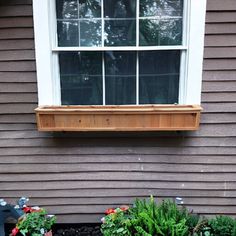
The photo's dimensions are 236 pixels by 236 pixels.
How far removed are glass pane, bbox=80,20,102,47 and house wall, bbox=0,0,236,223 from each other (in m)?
0.37

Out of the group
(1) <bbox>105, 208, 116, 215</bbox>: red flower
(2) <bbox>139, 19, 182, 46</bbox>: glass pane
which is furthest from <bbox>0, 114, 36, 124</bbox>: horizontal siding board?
(2) <bbox>139, 19, 182, 46</bbox>: glass pane

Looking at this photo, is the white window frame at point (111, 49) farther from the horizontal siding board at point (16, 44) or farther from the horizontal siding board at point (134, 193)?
the horizontal siding board at point (134, 193)

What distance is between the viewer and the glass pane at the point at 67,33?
2.28 m

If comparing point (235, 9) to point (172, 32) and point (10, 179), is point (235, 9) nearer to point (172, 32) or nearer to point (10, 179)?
point (172, 32)

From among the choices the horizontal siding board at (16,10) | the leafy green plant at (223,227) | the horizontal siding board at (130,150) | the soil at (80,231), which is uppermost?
the horizontal siding board at (16,10)

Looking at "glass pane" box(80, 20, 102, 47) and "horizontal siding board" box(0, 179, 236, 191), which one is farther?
"horizontal siding board" box(0, 179, 236, 191)

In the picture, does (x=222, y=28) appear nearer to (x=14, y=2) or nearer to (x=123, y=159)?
(x=123, y=159)

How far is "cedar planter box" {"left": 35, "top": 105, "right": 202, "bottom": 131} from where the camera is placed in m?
2.20

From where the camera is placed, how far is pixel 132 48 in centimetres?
226

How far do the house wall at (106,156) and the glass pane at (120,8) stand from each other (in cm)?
59

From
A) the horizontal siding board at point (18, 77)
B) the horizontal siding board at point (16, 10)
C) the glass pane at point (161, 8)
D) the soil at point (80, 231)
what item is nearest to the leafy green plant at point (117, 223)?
the soil at point (80, 231)

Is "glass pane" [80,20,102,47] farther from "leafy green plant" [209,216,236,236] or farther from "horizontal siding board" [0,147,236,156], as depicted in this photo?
"leafy green plant" [209,216,236,236]

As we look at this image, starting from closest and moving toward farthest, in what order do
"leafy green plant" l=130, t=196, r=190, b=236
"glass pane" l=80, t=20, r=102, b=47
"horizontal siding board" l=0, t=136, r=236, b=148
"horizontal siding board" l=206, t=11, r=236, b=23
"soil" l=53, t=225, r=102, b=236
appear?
"leafy green plant" l=130, t=196, r=190, b=236, "horizontal siding board" l=206, t=11, r=236, b=23, "glass pane" l=80, t=20, r=102, b=47, "horizontal siding board" l=0, t=136, r=236, b=148, "soil" l=53, t=225, r=102, b=236

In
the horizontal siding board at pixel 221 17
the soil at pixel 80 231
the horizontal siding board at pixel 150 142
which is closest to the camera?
the horizontal siding board at pixel 221 17
